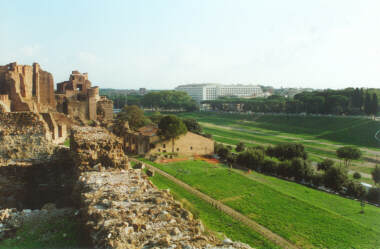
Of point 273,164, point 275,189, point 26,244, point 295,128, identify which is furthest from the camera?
point 295,128

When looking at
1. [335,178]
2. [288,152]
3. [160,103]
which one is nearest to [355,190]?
[335,178]

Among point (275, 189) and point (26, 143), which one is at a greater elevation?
point (26, 143)

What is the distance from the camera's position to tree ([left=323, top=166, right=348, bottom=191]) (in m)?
24.5

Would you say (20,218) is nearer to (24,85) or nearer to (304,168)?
(24,85)

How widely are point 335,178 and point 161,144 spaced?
1892cm

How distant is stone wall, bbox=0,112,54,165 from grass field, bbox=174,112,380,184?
29.2m

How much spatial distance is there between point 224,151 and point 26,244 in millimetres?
31103

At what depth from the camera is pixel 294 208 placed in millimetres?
19031

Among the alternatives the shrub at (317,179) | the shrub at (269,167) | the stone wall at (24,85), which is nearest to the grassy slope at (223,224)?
the shrub at (317,179)

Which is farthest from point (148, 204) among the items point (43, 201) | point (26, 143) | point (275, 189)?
point (275, 189)

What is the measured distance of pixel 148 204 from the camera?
6559 millimetres

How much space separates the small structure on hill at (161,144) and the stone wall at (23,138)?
22.1 m

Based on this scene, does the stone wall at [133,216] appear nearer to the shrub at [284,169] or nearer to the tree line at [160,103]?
the shrub at [284,169]

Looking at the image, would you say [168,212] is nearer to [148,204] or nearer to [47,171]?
[148,204]
